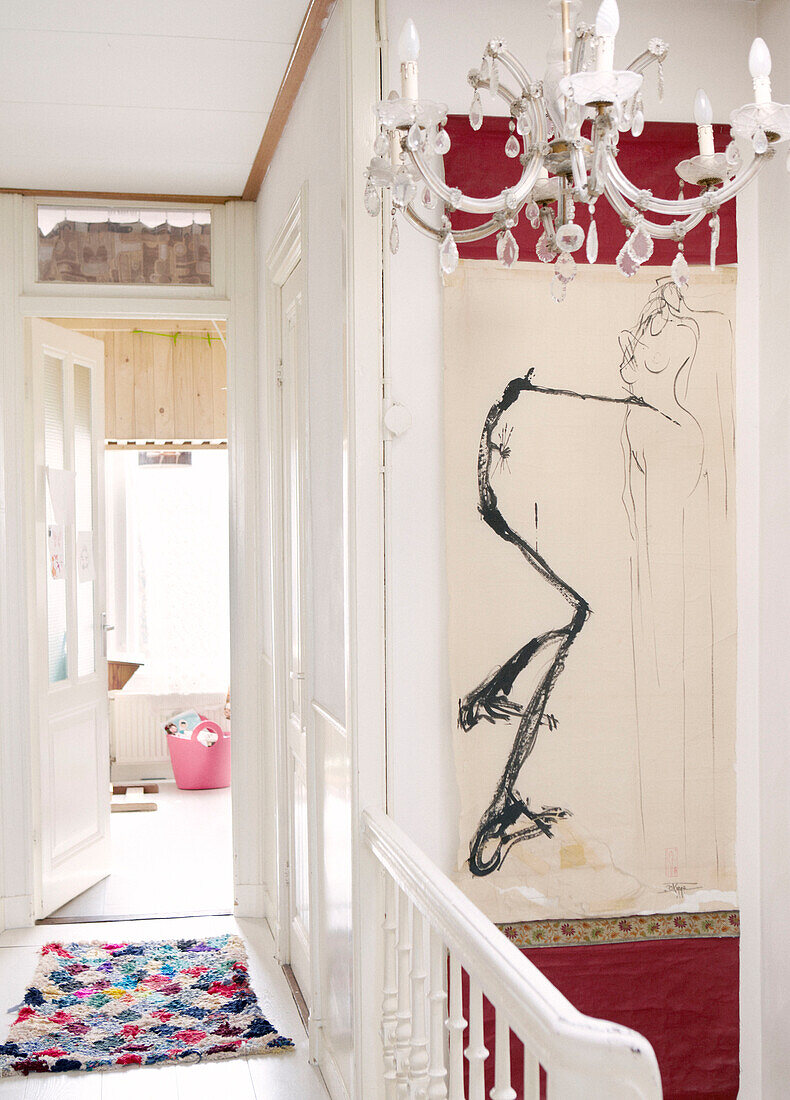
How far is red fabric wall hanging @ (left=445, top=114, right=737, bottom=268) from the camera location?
2.37 metres

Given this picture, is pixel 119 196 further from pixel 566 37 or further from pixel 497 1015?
pixel 497 1015

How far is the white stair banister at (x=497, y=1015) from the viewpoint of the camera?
1176 millimetres

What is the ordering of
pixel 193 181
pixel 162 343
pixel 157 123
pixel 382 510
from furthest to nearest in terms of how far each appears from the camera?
pixel 162 343 → pixel 193 181 → pixel 157 123 → pixel 382 510

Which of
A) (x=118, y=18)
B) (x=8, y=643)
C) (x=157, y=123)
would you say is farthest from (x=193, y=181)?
(x=8, y=643)

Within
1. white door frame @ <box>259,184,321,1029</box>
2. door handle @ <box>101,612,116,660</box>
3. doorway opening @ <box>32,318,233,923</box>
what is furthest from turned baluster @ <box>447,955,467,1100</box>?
doorway opening @ <box>32,318,233,923</box>

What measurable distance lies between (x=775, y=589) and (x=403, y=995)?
122cm

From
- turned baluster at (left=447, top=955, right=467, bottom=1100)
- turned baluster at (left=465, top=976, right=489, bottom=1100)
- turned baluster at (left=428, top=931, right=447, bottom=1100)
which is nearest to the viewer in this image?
turned baluster at (left=465, top=976, right=489, bottom=1100)

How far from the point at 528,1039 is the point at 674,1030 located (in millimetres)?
1297

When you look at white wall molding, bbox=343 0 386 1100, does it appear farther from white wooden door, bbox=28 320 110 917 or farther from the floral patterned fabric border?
white wooden door, bbox=28 320 110 917

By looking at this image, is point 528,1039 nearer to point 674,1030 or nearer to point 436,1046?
point 436,1046

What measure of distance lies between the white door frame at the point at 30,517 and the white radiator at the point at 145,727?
2232 millimetres

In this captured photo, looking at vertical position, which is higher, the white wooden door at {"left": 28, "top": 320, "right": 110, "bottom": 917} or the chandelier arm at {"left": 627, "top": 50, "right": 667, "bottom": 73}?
the chandelier arm at {"left": 627, "top": 50, "right": 667, "bottom": 73}

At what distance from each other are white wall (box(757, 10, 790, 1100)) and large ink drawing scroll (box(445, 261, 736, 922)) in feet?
0.27

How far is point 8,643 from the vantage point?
13.6 ft
